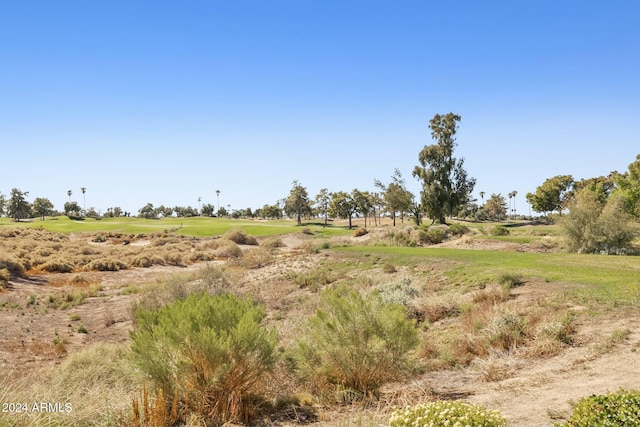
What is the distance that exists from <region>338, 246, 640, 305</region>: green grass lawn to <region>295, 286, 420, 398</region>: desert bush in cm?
781

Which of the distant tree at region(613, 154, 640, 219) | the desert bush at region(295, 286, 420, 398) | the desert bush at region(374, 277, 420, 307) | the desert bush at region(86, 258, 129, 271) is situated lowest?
the desert bush at region(86, 258, 129, 271)

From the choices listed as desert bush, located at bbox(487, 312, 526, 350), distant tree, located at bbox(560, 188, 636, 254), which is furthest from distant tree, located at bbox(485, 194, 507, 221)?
desert bush, located at bbox(487, 312, 526, 350)

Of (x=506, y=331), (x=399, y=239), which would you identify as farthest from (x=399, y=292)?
(x=399, y=239)

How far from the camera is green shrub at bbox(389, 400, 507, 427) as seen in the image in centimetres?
503

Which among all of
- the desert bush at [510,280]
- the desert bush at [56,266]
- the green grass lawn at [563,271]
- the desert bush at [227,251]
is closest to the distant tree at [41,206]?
the desert bush at [227,251]

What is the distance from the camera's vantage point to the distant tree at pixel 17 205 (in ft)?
422

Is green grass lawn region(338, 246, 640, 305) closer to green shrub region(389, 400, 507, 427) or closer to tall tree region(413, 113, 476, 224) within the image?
green shrub region(389, 400, 507, 427)

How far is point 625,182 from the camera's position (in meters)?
56.1

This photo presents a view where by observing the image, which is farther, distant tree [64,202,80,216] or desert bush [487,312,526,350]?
distant tree [64,202,80,216]

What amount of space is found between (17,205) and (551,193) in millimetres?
139552

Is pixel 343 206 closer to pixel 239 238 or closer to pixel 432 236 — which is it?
pixel 239 238

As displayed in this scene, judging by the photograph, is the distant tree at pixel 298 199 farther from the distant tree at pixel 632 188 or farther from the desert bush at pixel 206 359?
the desert bush at pixel 206 359

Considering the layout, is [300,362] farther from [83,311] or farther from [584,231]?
[584,231]

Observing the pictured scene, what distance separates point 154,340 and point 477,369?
22.4 ft
